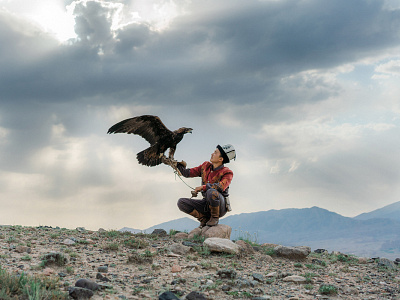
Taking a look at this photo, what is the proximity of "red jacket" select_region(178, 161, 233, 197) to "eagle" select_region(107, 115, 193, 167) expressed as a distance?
3.18ft

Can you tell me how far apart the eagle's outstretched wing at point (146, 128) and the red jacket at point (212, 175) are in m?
1.35

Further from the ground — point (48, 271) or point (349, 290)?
point (48, 271)

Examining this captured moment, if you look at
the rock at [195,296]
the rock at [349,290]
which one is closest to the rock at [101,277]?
the rock at [195,296]

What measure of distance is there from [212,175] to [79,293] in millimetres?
6233

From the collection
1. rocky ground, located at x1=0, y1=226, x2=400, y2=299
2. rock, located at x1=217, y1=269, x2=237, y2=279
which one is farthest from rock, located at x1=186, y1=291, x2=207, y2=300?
rock, located at x1=217, y1=269, x2=237, y2=279

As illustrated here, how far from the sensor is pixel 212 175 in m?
11.6

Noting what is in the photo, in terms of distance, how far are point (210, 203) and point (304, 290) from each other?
388 cm

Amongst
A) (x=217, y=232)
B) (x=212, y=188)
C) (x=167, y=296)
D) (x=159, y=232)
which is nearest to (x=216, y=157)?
(x=212, y=188)

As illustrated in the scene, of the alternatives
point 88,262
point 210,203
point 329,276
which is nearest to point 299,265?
point 329,276

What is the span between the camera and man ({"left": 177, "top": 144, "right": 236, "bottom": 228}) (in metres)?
11.0

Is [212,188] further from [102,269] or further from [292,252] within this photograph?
[102,269]

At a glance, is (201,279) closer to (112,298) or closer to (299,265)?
(112,298)

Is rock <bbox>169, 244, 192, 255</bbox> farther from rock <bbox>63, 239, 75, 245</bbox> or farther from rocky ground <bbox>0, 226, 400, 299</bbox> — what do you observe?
rock <bbox>63, 239, 75, 245</bbox>

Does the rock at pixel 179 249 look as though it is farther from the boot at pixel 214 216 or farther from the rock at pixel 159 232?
the rock at pixel 159 232
